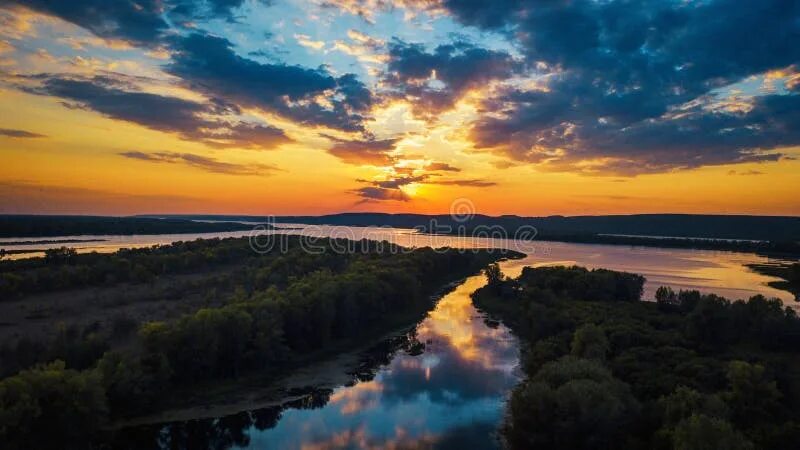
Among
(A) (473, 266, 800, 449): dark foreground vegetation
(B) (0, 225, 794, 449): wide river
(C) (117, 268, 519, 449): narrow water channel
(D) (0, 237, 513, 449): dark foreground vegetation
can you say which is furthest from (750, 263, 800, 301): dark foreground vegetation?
(C) (117, 268, 519, 449): narrow water channel

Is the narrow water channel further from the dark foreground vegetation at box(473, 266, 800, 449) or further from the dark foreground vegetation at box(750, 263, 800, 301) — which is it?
the dark foreground vegetation at box(750, 263, 800, 301)

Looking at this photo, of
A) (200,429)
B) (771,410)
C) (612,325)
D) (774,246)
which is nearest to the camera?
(771,410)

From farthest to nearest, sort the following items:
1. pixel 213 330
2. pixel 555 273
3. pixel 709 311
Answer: pixel 555 273 → pixel 709 311 → pixel 213 330

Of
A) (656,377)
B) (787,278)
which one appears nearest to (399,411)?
(656,377)

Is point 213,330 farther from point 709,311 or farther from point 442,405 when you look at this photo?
point 709,311

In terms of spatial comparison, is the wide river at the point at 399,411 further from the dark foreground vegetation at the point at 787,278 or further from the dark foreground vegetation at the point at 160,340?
the dark foreground vegetation at the point at 787,278

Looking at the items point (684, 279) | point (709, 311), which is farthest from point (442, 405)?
point (684, 279)
